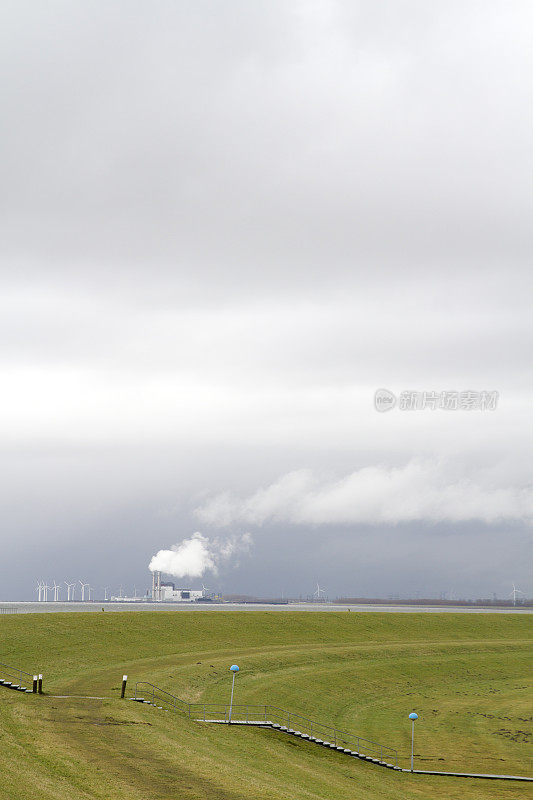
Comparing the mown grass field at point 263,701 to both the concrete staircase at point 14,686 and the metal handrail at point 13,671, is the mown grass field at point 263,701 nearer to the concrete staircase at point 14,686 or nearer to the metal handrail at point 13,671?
the concrete staircase at point 14,686

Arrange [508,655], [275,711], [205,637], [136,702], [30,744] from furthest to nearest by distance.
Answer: [508,655]
[205,637]
[275,711]
[136,702]
[30,744]

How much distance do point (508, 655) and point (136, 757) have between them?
257 feet

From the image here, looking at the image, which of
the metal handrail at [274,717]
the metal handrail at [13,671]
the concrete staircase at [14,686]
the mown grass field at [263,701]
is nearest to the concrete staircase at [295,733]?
the metal handrail at [274,717]

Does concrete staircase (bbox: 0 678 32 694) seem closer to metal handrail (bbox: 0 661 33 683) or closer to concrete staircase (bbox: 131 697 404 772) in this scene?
concrete staircase (bbox: 131 697 404 772)

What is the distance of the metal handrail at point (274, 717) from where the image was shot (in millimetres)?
63438

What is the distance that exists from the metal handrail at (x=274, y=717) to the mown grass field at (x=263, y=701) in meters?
2.07

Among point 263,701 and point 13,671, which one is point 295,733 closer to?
point 263,701

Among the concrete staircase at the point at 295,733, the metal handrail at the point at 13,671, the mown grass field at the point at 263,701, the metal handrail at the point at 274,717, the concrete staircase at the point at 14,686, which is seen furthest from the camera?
the metal handrail at the point at 13,671

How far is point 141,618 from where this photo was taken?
4063 inches

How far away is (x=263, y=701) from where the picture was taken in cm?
7206

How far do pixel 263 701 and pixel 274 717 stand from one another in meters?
4.60

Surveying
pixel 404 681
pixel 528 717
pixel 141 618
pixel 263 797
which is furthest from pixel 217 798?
pixel 141 618

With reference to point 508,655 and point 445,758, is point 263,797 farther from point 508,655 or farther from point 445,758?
point 508,655

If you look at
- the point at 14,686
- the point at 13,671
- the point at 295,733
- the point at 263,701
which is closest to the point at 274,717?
the point at 263,701
